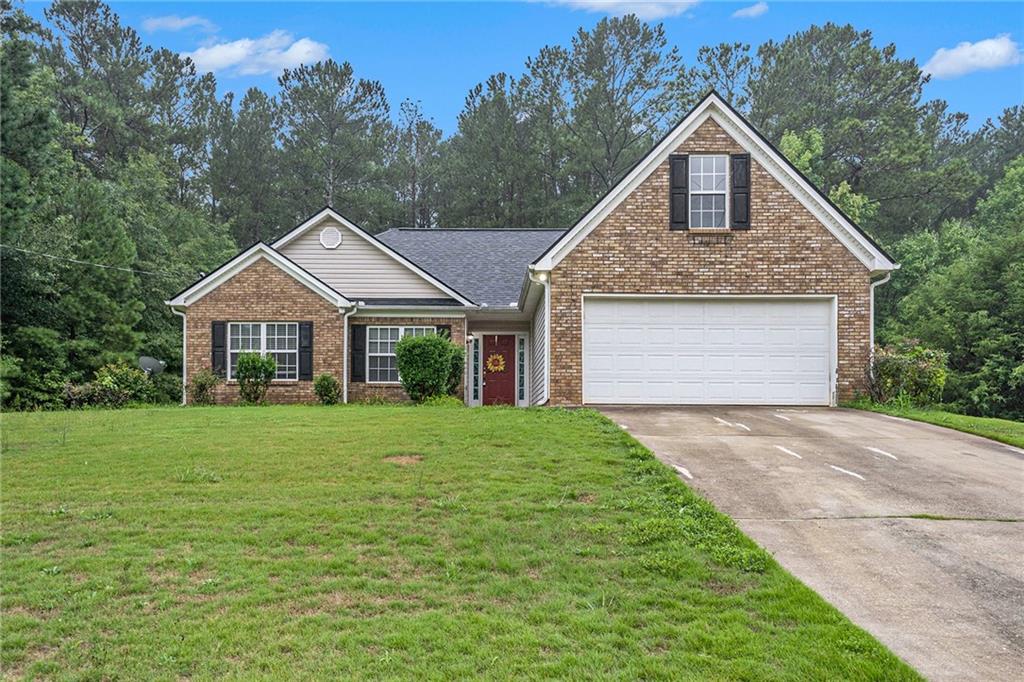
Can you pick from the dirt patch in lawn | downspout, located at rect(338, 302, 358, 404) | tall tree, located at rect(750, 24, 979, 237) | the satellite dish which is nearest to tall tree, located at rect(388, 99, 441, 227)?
tall tree, located at rect(750, 24, 979, 237)

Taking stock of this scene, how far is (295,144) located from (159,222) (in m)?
11.1

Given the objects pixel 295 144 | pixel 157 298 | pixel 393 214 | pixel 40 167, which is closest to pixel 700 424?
pixel 40 167

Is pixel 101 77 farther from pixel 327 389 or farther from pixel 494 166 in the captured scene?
pixel 327 389

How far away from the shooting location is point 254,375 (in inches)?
650

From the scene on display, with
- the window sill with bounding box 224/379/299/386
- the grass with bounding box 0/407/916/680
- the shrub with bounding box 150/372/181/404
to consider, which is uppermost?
the window sill with bounding box 224/379/299/386

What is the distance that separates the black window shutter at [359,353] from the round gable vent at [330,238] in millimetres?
2533

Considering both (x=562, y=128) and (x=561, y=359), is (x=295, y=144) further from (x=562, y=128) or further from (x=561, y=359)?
(x=561, y=359)

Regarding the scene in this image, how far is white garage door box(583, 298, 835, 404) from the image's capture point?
46.0 feet

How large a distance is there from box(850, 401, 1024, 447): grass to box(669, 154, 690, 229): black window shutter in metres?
5.04

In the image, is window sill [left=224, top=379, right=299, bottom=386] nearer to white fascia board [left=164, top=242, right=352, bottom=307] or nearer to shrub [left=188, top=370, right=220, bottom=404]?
shrub [left=188, top=370, right=220, bottom=404]

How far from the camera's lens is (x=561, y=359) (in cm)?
1396

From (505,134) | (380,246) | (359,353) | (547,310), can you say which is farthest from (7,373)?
(505,134)

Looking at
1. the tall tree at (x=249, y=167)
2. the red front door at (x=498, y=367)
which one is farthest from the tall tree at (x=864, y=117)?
the tall tree at (x=249, y=167)

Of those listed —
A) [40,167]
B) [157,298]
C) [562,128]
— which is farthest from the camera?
[562,128]
